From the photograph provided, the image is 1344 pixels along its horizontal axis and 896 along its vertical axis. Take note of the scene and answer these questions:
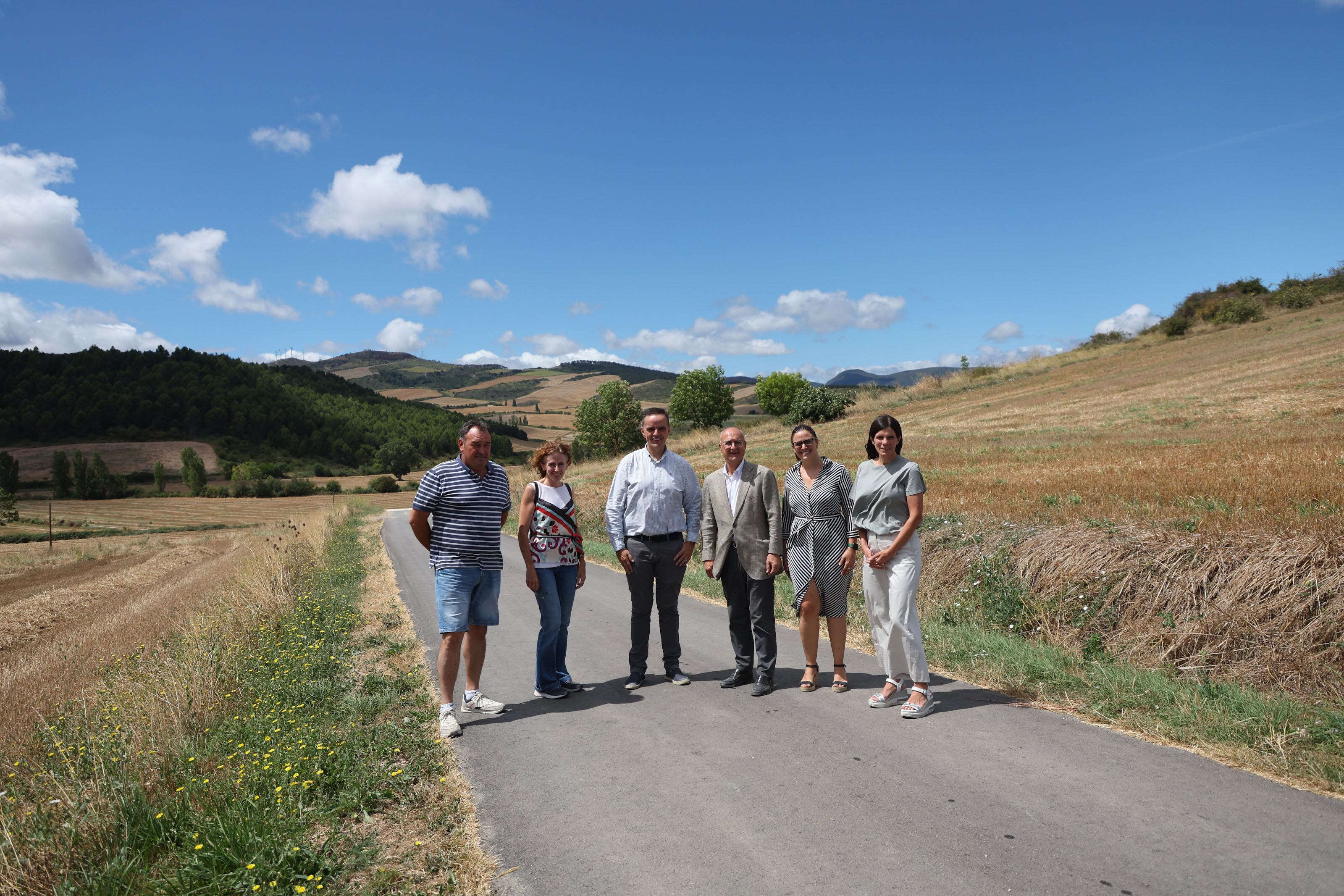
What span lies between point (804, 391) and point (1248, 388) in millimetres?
32784

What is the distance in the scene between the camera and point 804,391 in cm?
5641

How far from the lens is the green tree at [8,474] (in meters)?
71.9

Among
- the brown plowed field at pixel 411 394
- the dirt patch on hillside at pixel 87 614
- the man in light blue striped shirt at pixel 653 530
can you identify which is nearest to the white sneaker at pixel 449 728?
the man in light blue striped shirt at pixel 653 530

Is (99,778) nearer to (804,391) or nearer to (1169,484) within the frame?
(1169,484)

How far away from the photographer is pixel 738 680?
6.21 metres

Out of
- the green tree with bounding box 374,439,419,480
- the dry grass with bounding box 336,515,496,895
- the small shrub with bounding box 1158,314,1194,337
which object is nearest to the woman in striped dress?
the dry grass with bounding box 336,515,496,895

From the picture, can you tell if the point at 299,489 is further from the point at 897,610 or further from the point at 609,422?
the point at 897,610

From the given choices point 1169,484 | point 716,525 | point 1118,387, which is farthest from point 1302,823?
point 1118,387

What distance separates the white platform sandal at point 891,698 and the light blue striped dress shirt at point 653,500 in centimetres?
190

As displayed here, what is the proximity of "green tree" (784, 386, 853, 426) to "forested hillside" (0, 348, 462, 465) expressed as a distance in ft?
165

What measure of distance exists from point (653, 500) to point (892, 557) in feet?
6.59

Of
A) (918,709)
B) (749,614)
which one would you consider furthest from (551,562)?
(918,709)

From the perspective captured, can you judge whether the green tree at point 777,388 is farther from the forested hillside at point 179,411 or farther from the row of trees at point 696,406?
the forested hillside at point 179,411

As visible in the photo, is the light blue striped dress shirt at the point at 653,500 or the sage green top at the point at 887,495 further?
the light blue striped dress shirt at the point at 653,500
